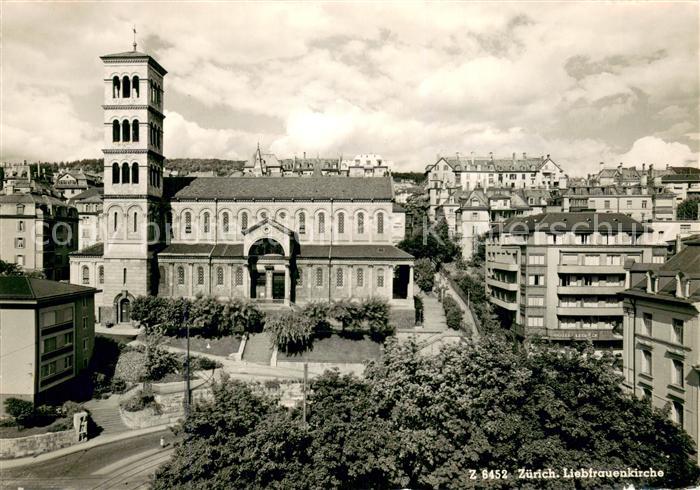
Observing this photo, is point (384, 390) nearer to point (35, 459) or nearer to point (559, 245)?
point (35, 459)

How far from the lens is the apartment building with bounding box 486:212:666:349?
5066 centimetres

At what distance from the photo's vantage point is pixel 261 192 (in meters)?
64.6

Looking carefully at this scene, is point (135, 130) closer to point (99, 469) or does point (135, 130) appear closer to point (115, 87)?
point (115, 87)

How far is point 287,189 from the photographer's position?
65.1 meters

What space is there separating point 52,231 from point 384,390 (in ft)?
233

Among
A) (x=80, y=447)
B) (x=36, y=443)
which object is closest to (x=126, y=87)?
(x=36, y=443)

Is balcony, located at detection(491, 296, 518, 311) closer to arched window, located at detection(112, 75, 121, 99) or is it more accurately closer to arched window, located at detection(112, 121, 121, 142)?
arched window, located at detection(112, 121, 121, 142)

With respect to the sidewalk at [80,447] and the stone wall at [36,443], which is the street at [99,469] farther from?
the stone wall at [36,443]

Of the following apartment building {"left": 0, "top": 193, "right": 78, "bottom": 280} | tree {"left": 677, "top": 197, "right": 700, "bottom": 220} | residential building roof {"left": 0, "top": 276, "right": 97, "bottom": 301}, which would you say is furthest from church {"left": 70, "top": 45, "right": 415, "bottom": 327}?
tree {"left": 677, "top": 197, "right": 700, "bottom": 220}

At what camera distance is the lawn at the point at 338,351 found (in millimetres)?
47375

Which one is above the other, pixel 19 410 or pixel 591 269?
pixel 591 269

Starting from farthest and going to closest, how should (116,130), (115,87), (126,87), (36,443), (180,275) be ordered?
(180,275) → (116,130) → (126,87) → (115,87) → (36,443)

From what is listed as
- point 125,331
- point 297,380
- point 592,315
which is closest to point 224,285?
point 125,331

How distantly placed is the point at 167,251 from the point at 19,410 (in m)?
27.1
